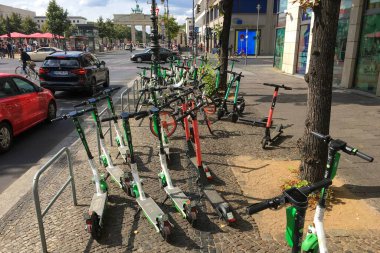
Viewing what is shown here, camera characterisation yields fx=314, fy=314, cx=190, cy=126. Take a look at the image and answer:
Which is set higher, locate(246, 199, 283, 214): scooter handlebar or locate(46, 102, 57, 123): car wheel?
locate(246, 199, 283, 214): scooter handlebar

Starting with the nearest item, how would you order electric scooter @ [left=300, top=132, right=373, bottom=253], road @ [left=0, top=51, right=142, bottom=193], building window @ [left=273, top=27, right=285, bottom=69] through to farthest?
electric scooter @ [left=300, top=132, right=373, bottom=253] → road @ [left=0, top=51, right=142, bottom=193] → building window @ [left=273, top=27, right=285, bottom=69]

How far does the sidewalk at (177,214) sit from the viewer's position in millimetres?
3369

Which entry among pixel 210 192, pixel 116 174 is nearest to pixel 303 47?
pixel 210 192

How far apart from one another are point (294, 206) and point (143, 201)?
2399 mm

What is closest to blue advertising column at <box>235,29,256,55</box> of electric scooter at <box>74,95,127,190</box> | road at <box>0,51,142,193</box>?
road at <box>0,51,142,193</box>

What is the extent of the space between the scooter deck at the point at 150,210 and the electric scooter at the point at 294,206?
1809mm

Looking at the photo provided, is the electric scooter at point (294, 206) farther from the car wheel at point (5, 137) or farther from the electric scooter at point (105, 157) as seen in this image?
the car wheel at point (5, 137)

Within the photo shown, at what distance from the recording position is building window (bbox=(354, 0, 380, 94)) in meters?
11.9

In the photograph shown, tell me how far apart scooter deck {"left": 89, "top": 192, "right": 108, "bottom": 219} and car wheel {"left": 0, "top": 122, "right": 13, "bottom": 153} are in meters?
3.34

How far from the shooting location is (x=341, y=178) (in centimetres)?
488

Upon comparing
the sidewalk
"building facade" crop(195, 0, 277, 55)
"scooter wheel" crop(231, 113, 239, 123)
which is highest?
"building facade" crop(195, 0, 277, 55)

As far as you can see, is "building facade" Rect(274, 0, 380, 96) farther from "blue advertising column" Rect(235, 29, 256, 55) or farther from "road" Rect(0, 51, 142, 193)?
"blue advertising column" Rect(235, 29, 256, 55)

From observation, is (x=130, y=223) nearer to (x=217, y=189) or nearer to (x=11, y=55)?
(x=217, y=189)

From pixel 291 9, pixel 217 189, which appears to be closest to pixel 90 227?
pixel 217 189
